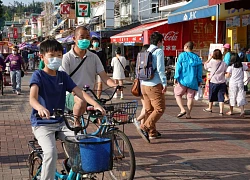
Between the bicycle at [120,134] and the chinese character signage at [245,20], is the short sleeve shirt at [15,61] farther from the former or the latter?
the bicycle at [120,134]

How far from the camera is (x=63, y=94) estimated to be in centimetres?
439

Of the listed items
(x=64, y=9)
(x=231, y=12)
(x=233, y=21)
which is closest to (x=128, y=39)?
(x=233, y=21)

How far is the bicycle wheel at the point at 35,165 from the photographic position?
177 inches

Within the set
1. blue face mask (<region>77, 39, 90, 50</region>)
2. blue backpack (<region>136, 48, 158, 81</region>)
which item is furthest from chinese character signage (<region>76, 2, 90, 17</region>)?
blue face mask (<region>77, 39, 90, 50</region>)

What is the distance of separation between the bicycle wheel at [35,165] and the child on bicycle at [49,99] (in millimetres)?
393

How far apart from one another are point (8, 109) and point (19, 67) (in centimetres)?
415

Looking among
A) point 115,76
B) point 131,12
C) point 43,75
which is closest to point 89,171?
point 43,75

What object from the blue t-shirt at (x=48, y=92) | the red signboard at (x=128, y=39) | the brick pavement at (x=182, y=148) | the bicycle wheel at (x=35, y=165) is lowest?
the brick pavement at (x=182, y=148)

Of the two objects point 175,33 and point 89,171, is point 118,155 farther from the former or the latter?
point 175,33

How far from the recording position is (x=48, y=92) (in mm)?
4258

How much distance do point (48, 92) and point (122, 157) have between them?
1253 millimetres

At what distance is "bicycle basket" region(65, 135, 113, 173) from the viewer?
371 cm

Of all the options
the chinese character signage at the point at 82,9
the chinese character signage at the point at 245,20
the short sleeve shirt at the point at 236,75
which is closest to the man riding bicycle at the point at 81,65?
the short sleeve shirt at the point at 236,75

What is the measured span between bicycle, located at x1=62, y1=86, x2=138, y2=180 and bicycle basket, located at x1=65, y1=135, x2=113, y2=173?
1.75ft
